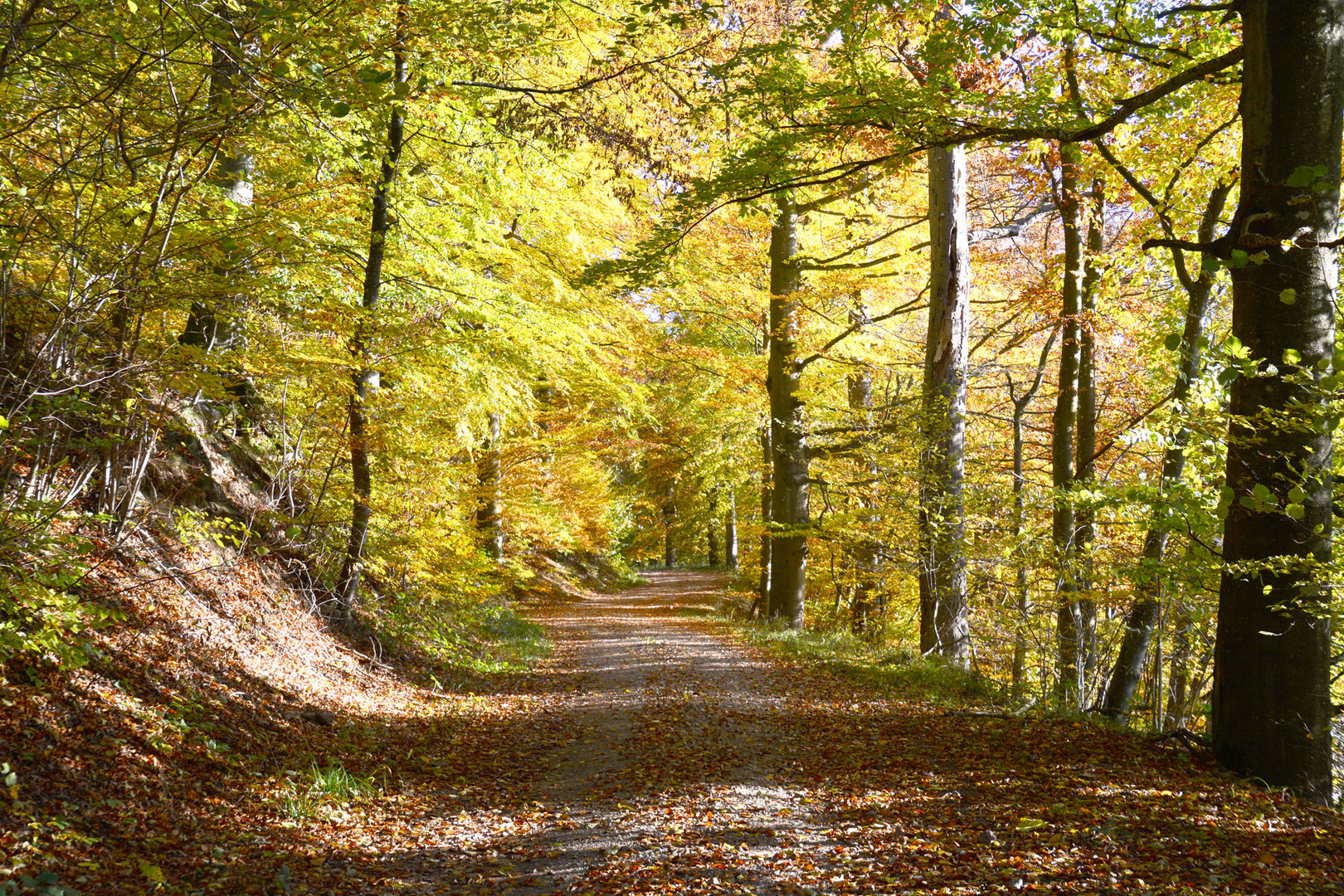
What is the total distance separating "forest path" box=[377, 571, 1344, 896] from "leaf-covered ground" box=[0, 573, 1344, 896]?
19mm

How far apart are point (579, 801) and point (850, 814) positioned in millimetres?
1813

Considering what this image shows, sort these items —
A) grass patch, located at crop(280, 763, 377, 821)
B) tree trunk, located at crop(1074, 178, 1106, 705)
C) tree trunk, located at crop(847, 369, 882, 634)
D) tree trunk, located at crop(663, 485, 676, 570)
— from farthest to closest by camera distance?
tree trunk, located at crop(663, 485, 676, 570) → tree trunk, located at crop(847, 369, 882, 634) → tree trunk, located at crop(1074, 178, 1106, 705) → grass patch, located at crop(280, 763, 377, 821)

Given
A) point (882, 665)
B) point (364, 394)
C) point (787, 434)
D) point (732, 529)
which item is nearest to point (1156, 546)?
point (882, 665)

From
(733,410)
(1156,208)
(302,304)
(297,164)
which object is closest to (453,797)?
(302,304)

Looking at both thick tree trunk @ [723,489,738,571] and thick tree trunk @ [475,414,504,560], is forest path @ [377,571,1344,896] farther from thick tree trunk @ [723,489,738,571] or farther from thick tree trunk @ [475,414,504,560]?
thick tree trunk @ [723,489,738,571]

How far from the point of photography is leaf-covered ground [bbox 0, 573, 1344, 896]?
375cm

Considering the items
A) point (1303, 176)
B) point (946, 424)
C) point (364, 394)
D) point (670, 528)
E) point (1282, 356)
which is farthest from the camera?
point (670, 528)

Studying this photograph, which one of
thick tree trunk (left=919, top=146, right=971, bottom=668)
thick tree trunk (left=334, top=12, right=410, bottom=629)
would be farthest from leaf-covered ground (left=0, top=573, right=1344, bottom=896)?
thick tree trunk (left=919, top=146, right=971, bottom=668)

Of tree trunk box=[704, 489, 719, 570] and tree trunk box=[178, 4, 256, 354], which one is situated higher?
tree trunk box=[178, 4, 256, 354]

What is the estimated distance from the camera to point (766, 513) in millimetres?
18562

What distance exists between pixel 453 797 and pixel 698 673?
201 inches

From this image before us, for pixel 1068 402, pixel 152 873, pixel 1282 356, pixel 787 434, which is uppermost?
pixel 1068 402

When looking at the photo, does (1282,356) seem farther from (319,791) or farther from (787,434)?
(787,434)

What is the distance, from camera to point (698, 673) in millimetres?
10094
